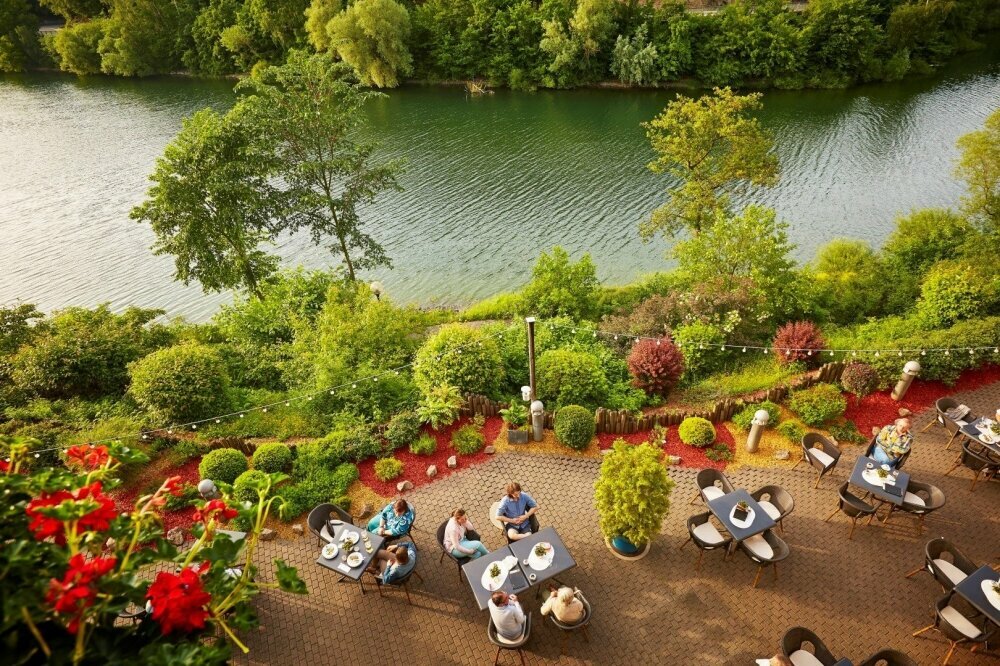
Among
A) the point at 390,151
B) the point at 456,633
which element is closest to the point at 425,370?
the point at 456,633

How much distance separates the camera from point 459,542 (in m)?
8.41

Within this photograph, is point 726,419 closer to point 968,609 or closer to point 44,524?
point 968,609

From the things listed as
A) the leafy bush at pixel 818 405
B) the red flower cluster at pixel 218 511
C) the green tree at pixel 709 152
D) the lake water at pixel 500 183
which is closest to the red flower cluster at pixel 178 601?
the red flower cluster at pixel 218 511

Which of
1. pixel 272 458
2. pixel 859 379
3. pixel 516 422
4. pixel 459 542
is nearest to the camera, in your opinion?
pixel 459 542

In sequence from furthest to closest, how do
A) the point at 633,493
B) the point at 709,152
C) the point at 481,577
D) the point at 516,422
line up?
the point at 709,152, the point at 516,422, the point at 633,493, the point at 481,577

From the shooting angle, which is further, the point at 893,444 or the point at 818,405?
the point at 818,405

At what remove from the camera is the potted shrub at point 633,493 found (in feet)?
26.3

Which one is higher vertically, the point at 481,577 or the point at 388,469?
the point at 481,577

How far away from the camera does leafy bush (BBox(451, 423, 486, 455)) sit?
11.1 meters

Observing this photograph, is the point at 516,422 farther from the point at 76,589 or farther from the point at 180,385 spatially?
the point at 76,589

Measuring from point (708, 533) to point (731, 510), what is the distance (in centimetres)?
49

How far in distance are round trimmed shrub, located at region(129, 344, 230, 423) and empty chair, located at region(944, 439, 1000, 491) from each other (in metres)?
14.0

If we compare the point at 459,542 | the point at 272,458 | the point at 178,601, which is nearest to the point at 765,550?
the point at 459,542

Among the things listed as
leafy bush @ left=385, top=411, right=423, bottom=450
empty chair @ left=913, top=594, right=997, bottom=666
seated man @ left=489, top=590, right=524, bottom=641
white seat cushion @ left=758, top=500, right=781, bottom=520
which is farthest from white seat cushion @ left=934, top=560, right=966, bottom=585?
leafy bush @ left=385, top=411, right=423, bottom=450
